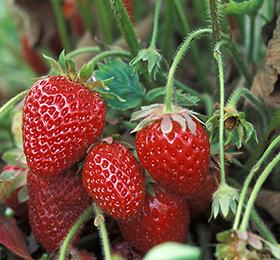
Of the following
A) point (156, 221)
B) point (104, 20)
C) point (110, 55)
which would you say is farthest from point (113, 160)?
point (104, 20)

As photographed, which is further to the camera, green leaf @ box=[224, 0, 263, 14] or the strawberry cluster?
green leaf @ box=[224, 0, 263, 14]

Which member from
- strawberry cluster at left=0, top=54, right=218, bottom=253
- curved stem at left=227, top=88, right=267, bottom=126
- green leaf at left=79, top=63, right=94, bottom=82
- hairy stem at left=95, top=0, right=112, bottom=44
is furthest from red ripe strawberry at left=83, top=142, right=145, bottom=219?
hairy stem at left=95, top=0, right=112, bottom=44

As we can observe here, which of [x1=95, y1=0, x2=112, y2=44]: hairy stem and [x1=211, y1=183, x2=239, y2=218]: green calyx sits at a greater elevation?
[x1=95, y1=0, x2=112, y2=44]: hairy stem

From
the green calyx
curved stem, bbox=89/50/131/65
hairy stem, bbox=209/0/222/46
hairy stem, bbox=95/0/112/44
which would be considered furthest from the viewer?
hairy stem, bbox=95/0/112/44

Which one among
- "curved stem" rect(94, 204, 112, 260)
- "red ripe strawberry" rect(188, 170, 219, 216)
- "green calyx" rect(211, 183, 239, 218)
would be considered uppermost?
"green calyx" rect(211, 183, 239, 218)

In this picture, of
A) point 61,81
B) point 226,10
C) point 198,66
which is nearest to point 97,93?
point 61,81

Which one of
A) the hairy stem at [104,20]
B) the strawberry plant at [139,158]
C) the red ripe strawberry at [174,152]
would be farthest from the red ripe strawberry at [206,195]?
the hairy stem at [104,20]

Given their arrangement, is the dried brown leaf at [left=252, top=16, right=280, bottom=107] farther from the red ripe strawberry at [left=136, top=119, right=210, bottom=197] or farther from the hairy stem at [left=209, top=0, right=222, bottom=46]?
the red ripe strawberry at [left=136, top=119, right=210, bottom=197]

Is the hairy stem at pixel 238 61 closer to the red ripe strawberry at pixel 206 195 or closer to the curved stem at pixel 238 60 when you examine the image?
the curved stem at pixel 238 60
